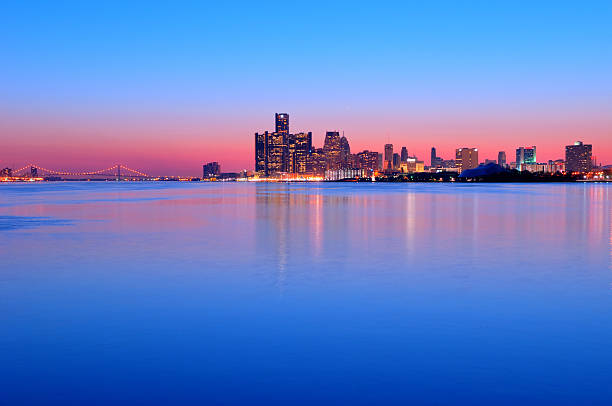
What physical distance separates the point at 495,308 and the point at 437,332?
100.0 inches

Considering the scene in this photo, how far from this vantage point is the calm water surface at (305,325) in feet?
23.6

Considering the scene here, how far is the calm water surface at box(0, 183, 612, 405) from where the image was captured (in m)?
7.20

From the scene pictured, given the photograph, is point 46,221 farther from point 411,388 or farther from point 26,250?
point 411,388

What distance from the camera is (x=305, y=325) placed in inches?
407

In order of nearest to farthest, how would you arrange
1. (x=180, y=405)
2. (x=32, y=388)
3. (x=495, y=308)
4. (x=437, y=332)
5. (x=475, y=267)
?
(x=180, y=405)
(x=32, y=388)
(x=437, y=332)
(x=495, y=308)
(x=475, y=267)

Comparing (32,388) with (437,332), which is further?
(437,332)

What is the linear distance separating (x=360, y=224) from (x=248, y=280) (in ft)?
62.7

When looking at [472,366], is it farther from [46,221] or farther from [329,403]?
[46,221]

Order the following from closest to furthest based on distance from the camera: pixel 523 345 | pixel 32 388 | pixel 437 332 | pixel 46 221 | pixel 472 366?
pixel 32 388 → pixel 472 366 → pixel 523 345 → pixel 437 332 → pixel 46 221

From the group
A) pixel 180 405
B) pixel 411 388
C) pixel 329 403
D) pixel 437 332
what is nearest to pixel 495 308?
pixel 437 332

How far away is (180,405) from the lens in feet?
21.6

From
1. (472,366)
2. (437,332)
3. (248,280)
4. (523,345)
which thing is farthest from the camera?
(248,280)

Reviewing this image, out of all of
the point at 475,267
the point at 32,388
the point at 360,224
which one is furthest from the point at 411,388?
the point at 360,224

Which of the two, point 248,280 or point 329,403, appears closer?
point 329,403
